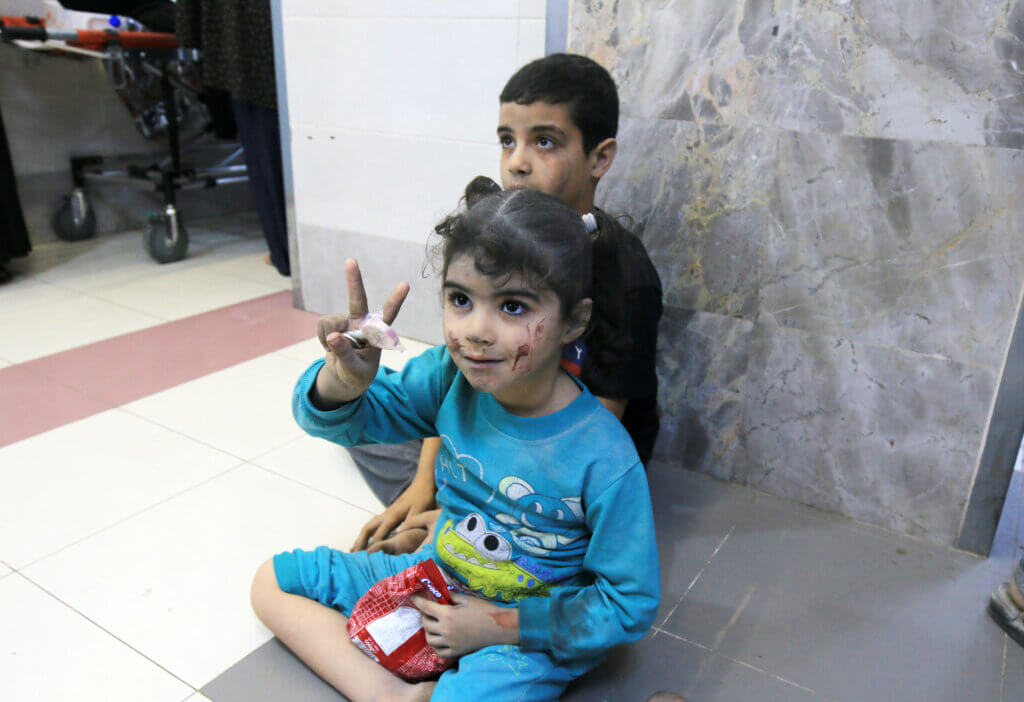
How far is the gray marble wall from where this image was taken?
134 cm

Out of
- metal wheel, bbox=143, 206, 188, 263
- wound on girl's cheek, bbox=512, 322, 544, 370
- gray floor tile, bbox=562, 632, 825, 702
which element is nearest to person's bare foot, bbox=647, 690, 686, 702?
gray floor tile, bbox=562, 632, 825, 702

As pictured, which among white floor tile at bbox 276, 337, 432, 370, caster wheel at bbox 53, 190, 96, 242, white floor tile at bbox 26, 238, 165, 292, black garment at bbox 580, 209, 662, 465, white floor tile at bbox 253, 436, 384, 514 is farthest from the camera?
caster wheel at bbox 53, 190, 96, 242

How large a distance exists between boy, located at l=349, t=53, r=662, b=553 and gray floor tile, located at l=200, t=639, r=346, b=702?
0.79ft

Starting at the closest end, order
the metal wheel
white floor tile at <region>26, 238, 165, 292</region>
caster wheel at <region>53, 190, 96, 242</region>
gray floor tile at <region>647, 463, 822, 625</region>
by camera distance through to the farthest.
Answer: gray floor tile at <region>647, 463, 822, 625</region>
white floor tile at <region>26, 238, 165, 292</region>
the metal wheel
caster wheel at <region>53, 190, 96, 242</region>

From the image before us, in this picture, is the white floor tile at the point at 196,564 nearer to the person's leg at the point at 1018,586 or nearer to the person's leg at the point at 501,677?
the person's leg at the point at 501,677

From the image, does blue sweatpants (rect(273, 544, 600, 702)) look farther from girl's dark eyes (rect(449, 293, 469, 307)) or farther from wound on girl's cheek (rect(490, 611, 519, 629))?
girl's dark eyes (rect(449, 293, 469, 307))

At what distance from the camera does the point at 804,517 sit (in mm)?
1608

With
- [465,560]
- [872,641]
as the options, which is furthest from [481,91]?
[872,641]

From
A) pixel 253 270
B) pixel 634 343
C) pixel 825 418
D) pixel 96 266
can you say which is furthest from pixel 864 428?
pixel 96 266

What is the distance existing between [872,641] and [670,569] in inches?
13.3

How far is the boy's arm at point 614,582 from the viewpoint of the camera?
952 millimetres

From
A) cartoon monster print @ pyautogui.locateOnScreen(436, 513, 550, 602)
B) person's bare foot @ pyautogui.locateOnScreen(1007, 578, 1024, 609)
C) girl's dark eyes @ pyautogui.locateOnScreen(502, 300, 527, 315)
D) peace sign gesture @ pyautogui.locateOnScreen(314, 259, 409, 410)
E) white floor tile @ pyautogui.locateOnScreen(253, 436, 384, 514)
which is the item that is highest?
girl's dark eyes @ pyautogui.locateOnScreen(502, 300, 527, 315)

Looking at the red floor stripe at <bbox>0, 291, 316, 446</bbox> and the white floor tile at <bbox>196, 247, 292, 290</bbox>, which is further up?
the red floor stripe at <bbox>0, 291, 316, 446</bbox>

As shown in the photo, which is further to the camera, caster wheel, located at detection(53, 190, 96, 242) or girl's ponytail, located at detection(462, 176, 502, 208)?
caster wheel, located at detection(53, 190, 96, 242)
